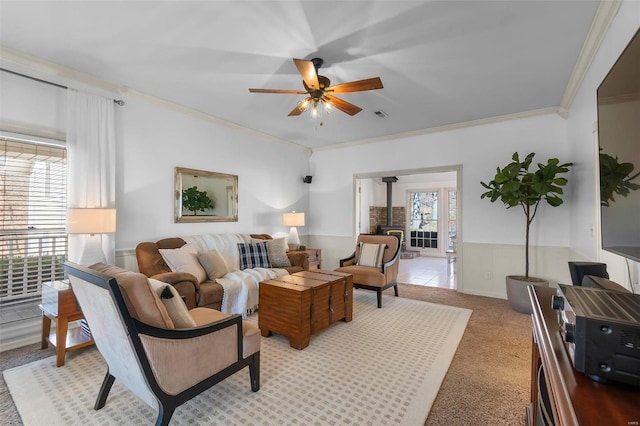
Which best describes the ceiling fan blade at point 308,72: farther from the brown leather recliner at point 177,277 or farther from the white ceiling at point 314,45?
the brown leather recliner at point 177,277

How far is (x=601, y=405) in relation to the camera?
26.4 inches

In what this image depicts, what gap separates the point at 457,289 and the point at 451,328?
1747 mm

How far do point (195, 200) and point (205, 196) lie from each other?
179 mm

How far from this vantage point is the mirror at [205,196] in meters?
4.15

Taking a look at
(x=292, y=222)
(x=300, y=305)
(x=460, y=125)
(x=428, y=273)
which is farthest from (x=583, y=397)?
(x=428, y=273)

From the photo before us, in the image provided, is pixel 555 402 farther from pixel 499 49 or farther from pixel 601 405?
pixel 499 49

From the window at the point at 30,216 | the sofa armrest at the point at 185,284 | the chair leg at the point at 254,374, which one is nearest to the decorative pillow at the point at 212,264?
the sofa armrest at the point at 185,284

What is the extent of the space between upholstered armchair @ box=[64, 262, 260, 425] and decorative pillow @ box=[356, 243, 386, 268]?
2.86 metres

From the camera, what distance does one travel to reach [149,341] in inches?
59.6

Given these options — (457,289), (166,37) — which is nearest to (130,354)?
(166,37)

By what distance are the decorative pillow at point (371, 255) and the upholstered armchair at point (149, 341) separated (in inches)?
113

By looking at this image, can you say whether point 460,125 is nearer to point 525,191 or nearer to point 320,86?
point 525,191

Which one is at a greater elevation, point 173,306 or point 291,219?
point 291,219

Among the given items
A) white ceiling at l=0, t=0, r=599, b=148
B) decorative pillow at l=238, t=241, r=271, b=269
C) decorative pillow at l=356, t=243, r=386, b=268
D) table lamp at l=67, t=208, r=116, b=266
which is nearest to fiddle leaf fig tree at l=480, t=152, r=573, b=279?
white ceiling at l=0, t=0, r=599, b=148
